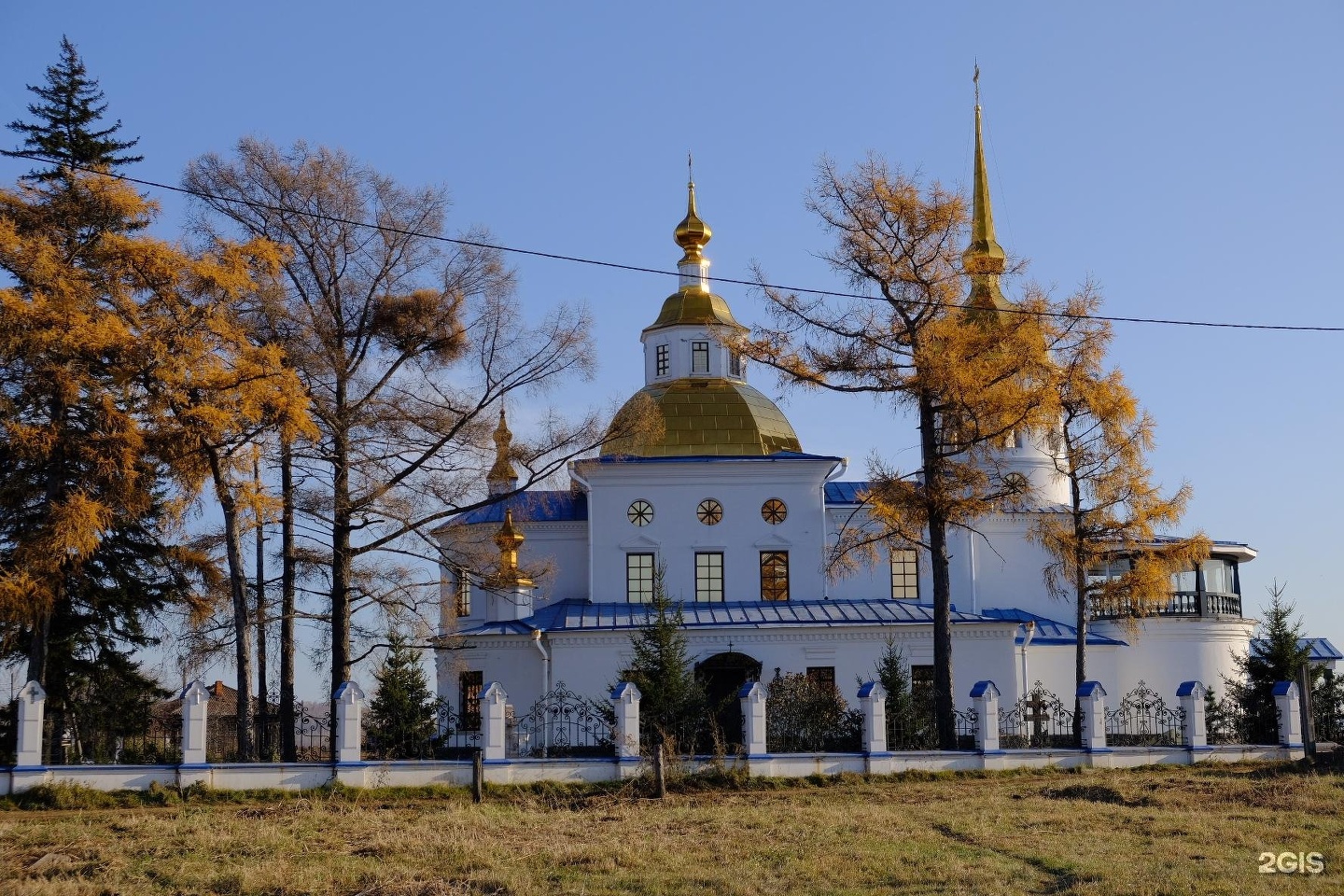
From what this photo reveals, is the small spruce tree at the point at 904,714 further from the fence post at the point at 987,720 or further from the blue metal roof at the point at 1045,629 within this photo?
the blue metal roof at the point at 1045,629

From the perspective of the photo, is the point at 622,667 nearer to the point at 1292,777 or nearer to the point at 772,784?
the point at 772,784

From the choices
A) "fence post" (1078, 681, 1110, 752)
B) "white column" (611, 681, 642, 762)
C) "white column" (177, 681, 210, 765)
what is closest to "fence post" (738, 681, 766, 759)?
"white column" (611, 681, 642, 762)

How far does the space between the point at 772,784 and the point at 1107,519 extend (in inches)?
329

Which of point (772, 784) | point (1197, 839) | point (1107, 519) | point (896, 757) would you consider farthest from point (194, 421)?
point (1107, 519)

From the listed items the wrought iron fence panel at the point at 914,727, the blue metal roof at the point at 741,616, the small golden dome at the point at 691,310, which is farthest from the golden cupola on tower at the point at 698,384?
the wrought iron fence panel at the point at 914,727

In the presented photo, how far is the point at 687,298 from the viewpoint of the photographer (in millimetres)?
31562

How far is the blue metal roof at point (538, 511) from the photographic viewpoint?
29.5 m

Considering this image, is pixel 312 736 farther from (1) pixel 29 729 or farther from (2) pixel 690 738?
(2) pixel 690 738

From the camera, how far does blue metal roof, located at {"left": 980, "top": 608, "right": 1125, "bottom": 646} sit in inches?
1094

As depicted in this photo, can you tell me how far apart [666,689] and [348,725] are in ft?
16.0

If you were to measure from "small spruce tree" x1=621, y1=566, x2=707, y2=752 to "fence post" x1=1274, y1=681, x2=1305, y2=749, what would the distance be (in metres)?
8.76

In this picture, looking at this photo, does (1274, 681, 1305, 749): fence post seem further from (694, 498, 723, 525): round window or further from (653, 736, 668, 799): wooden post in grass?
(694, 498, 723, 525): round window

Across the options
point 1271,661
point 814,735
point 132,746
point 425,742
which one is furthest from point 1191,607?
point 132,746

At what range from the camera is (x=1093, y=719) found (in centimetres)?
2072
